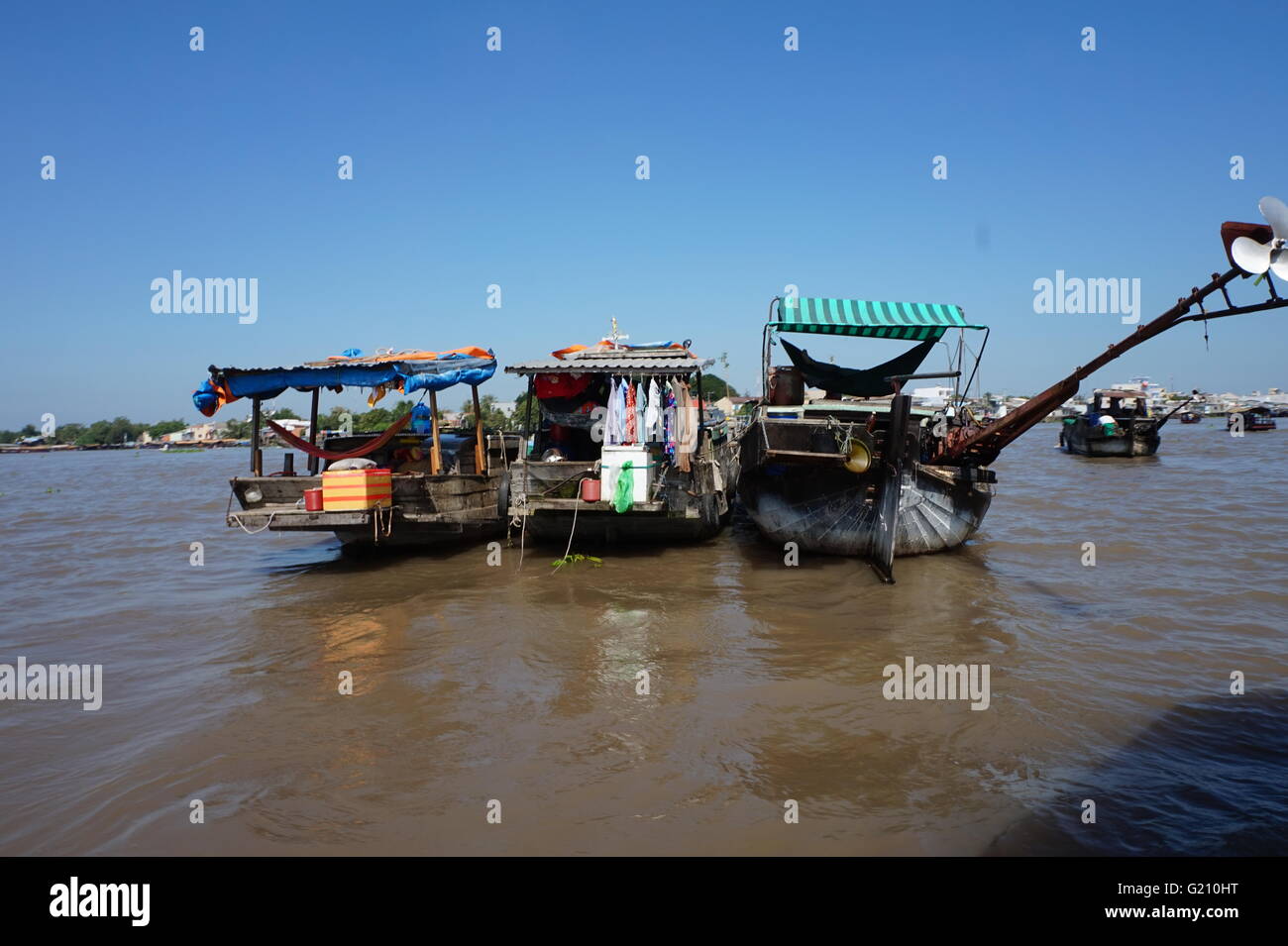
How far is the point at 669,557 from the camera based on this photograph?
1100cm

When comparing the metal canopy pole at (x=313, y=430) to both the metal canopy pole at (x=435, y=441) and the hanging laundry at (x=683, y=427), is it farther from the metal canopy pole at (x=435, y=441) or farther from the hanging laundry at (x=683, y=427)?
the hanging laundry at (x=683, y=427)

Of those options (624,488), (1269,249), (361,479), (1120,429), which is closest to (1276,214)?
(1269,249)

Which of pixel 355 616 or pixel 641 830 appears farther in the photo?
pixel 355 616

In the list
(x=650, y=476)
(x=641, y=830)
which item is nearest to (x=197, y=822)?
(x=641, y=830)

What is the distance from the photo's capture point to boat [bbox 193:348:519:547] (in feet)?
30.6

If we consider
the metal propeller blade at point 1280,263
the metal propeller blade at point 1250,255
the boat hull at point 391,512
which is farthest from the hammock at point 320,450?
the metal propeller blade at point 1280,263

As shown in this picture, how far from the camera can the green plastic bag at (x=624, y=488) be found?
9.62 m

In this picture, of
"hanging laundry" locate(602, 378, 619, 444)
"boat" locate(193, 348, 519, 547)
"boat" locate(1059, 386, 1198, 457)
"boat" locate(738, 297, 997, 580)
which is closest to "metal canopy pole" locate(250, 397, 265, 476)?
"boat" locate(193, 348, 519, 547)

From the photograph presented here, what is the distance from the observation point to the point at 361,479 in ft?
30.6

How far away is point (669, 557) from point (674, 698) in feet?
17.8

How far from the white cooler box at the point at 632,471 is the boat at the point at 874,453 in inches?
66.1

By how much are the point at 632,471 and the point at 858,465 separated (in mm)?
2993

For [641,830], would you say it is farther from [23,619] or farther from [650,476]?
[23,619]

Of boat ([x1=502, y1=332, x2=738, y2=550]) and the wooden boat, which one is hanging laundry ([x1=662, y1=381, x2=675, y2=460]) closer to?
boat ([x1=502, y1=332, x2=738, y2=550])
